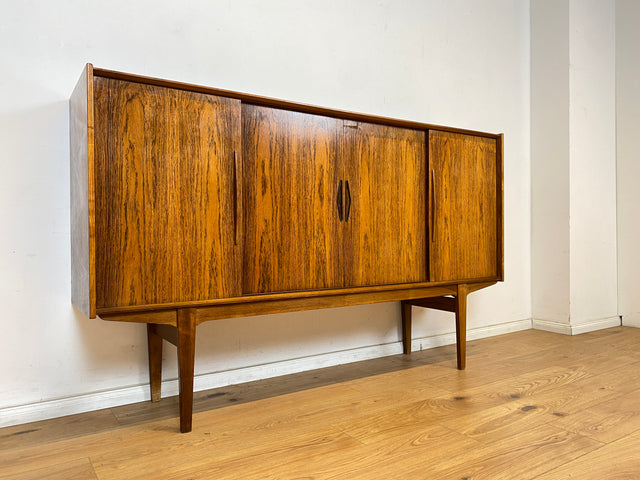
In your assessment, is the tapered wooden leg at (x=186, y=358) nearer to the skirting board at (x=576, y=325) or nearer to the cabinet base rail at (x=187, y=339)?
the cabinet base rail at (x=187, y=339)

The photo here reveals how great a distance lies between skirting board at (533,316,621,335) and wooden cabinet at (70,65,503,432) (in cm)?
114

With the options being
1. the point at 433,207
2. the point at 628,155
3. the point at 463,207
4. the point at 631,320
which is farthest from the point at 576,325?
the point at 433,207

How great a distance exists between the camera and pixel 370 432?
1443 mm

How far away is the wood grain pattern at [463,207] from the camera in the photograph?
6.56 feet

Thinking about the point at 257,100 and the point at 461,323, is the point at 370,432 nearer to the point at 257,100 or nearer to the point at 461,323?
the point at 461,323

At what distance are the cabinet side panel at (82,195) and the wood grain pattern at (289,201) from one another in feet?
1.51

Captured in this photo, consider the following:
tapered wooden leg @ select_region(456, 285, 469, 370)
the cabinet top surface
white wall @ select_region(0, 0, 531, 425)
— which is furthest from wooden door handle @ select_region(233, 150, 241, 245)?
tapered wooden leg @ select_region(456, 285, 469, 370)

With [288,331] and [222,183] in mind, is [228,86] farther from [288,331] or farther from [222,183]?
[288,331]

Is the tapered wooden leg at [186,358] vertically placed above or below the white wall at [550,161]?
below

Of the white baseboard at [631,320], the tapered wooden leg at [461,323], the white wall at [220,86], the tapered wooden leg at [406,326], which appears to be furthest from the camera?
the white baseboard at [631,320]

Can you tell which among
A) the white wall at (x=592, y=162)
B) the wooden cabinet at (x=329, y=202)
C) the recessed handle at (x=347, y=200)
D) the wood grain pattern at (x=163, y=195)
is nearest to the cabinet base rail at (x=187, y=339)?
the wood grain pattern at (x=163, y=195)

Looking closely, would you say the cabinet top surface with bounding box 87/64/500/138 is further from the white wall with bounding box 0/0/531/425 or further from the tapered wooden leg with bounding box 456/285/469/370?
the tapered wooden leg with bounding box 456/285/469/370

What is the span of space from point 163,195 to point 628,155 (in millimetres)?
3005

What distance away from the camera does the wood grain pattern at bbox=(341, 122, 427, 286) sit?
1784 millimetres
